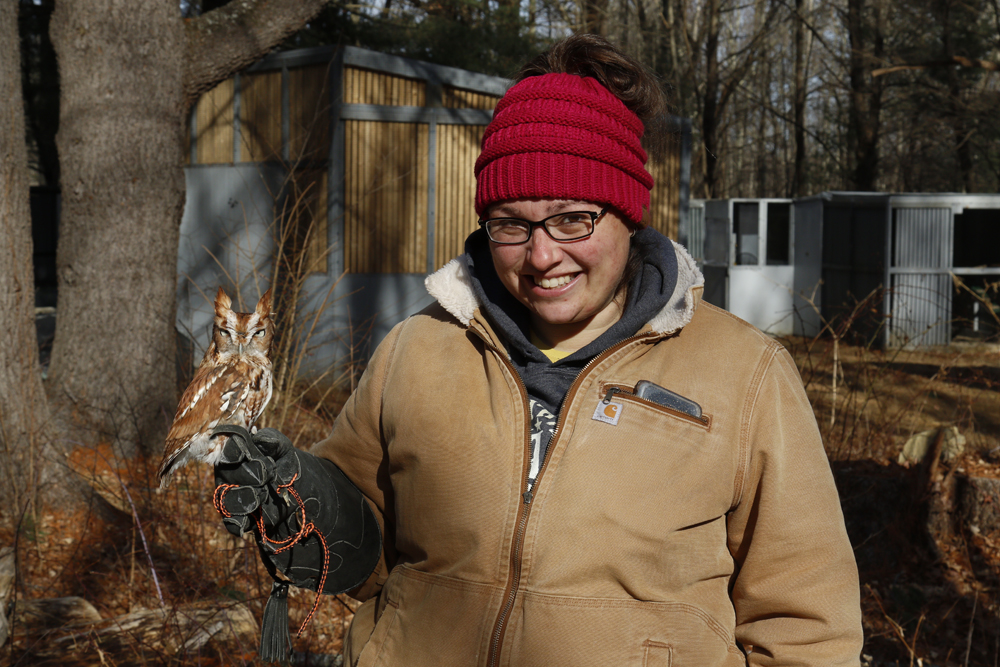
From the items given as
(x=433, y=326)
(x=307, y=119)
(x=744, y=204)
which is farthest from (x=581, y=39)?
(x=744, y=204)

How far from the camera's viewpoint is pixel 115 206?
5371 mm

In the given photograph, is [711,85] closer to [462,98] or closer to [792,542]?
[462,98]

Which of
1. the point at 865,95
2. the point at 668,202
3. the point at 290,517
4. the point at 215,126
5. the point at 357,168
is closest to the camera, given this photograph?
the point at 290,517

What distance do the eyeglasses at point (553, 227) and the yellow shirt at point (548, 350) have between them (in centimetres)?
28

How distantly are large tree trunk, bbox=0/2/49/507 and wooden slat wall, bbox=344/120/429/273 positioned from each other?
483 centimetres

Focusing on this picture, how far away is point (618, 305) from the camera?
1923 millimetres

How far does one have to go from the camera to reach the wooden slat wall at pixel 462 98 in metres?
10.0

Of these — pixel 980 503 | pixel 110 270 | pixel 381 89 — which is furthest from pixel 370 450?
pixel 381 89

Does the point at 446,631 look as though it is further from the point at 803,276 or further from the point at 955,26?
the point at 955,26

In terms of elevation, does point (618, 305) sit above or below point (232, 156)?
below

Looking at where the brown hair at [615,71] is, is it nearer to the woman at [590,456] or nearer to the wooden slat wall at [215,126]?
the woman at [590,456]

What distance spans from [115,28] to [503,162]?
183 inches

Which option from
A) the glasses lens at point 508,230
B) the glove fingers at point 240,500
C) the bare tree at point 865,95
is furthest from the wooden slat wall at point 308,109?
the bare tree at point 865,95

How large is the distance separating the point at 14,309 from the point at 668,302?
13.4 feet
